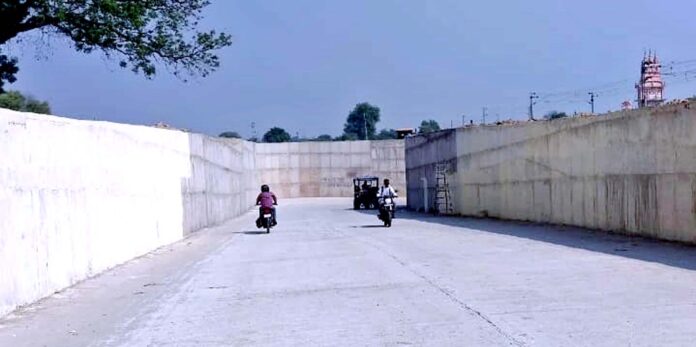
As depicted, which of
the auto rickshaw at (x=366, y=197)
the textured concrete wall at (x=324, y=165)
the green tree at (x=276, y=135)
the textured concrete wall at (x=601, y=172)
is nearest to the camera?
the textured concrete wall at (x=601, y=172)

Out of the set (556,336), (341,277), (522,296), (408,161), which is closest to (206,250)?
(341,277)

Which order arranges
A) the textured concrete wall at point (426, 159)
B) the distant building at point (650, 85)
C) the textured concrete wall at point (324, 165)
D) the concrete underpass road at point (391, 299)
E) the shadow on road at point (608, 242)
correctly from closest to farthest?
the concrete underpass road at point (391, 299)
the shadow on road at point (608, 242)
the distant building at point (650, 85)
the textured concrete wall at point (426, 159)
the textured concrete wall at point (324, 165)

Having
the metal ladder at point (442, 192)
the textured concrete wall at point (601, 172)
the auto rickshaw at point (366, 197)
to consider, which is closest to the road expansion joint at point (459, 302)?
the textured concrete wall at point (601, 172)

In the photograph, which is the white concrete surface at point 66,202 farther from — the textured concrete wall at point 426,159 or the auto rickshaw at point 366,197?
the auto rickshaw at point 366,197

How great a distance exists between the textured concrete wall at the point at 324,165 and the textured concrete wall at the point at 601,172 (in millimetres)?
51119

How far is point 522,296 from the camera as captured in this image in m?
12.6

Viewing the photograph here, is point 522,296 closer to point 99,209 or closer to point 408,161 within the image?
point 99,209

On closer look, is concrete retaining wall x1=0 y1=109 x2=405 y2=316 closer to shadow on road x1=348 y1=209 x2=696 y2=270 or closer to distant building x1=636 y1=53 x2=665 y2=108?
shadow on road x1=348 y1=209 x2=696 y2=270

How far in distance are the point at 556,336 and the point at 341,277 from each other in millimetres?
7193

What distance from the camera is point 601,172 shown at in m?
25.6

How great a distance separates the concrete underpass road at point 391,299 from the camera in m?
9.92

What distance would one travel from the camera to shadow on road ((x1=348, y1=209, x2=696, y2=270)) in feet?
57.4

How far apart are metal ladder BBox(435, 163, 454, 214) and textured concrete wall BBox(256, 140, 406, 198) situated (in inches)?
1660

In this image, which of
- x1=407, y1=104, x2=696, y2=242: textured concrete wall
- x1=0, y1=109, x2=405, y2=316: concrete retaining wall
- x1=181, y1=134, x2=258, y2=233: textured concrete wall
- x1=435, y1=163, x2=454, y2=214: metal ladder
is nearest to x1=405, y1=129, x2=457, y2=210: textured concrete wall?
x1=435, y1=163, x2=454, y2=214: metal ladder
